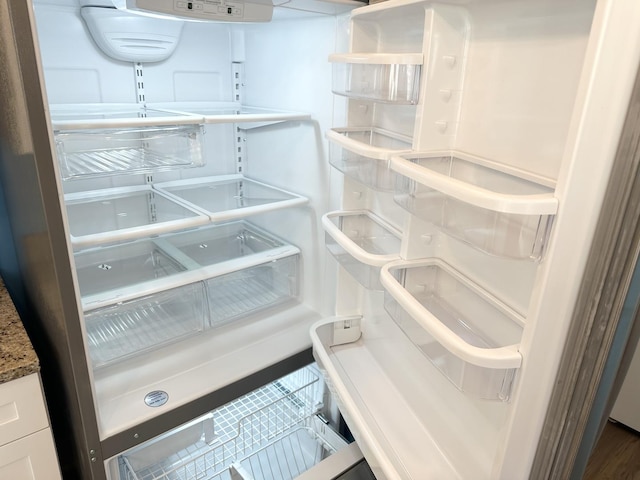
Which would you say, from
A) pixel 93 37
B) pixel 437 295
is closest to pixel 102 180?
pixel 93 37

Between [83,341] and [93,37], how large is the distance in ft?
3.23

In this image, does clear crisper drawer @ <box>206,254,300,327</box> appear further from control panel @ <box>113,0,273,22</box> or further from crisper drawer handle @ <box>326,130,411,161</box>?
control panel @ <box>113,0,273,22</box>

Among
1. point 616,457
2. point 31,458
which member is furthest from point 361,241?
point 616,457

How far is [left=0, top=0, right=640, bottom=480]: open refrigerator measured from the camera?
719 millimetres

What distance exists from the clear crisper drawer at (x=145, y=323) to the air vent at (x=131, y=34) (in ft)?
2.57

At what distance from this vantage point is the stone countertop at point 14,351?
3.30 ft

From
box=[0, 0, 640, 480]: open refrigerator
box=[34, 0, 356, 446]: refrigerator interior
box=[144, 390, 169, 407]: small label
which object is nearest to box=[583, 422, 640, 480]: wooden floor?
box=[0, 0, 640, 480]: open refrigerator

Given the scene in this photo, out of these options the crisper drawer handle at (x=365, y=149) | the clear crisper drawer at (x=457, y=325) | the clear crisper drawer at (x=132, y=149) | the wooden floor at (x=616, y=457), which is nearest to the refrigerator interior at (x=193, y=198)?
the clear crisper drawer at (x=132, y=149)

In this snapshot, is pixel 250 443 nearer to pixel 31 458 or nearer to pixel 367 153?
pixel 31 458

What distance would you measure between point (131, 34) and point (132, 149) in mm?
365

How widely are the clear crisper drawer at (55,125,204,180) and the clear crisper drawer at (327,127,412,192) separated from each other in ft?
1.55

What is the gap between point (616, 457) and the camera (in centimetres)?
191

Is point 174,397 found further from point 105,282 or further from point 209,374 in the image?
point 105,282

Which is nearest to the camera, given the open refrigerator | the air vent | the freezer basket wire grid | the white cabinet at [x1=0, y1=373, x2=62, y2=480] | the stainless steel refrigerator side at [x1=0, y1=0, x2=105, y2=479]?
the open refrigerator
